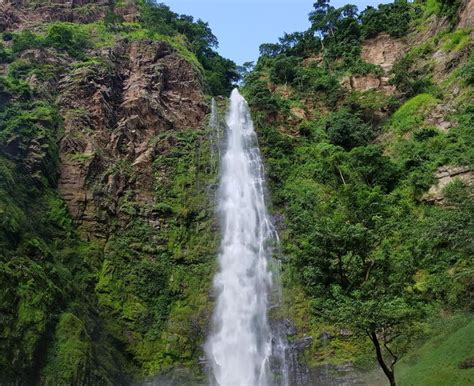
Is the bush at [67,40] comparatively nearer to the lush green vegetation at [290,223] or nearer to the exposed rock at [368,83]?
the lush green vegetation at [290,223]

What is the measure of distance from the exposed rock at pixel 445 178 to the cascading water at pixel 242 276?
27.7ft

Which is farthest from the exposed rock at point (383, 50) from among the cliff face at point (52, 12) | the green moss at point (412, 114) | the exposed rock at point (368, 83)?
the cliff face at point (52, 12)

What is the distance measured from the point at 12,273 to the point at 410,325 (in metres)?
13.2

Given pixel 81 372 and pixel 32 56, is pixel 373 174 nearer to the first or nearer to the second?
pixel 81 372

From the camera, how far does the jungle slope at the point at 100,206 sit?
1658 cm

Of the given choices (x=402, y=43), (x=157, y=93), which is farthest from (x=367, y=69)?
(x=157, y=93)

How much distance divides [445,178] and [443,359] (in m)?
11.6

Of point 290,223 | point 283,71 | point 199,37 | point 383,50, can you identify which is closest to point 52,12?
point 199,37

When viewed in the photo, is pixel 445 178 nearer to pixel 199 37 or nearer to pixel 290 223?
pixel 290 223

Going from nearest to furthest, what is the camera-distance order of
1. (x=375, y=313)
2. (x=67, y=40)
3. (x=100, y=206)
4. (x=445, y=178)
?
(x=375, y=313)
(x=445, y=178)
(x=100, y=206)
(x=67, y=40)

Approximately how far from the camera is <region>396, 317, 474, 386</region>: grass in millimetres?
13234

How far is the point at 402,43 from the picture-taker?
1513 inches

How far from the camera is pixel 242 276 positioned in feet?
76.8

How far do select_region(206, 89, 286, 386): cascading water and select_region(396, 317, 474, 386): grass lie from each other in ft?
18.4
